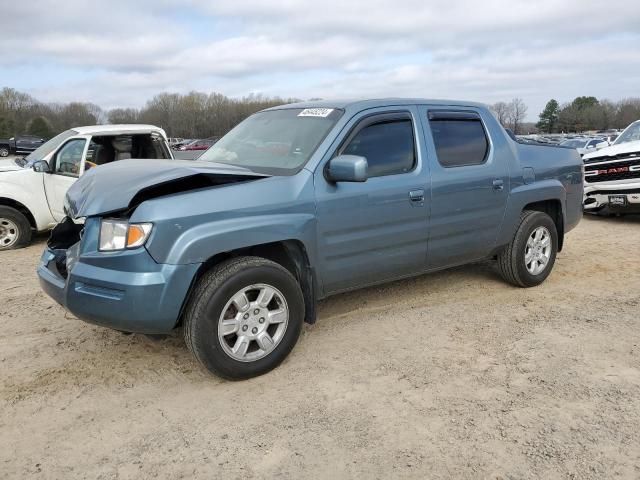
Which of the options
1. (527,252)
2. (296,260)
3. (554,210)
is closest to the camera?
(296,260)

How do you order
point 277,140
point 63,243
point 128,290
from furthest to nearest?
1. point 277,140
2. point 63,243
3. point 128,290

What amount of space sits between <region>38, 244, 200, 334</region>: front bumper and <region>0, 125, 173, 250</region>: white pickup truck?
4974mm

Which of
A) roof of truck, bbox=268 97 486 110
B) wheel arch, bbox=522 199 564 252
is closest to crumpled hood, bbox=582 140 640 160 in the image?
wheel arch, bbox=522 199 564 252

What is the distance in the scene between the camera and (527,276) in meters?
5.42

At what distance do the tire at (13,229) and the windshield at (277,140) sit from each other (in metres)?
4.35

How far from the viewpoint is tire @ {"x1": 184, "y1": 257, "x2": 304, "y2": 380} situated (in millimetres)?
3320

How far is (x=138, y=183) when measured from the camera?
333cm

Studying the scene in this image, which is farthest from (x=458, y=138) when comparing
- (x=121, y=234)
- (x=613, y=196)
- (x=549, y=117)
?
(x=549, y=117)

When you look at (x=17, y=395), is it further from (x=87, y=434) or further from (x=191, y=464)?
(x=191, y=464)

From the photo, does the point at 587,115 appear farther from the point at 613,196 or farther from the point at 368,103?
the point at 368,103

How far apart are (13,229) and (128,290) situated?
563cm

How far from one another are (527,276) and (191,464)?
395 cm

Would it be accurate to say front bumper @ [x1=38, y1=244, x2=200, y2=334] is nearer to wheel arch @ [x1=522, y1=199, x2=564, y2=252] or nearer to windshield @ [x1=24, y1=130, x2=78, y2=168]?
wheel arch @ [x1=522, y1=199, x2=564, y2=252]

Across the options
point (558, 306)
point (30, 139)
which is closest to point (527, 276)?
point (558, 306)
